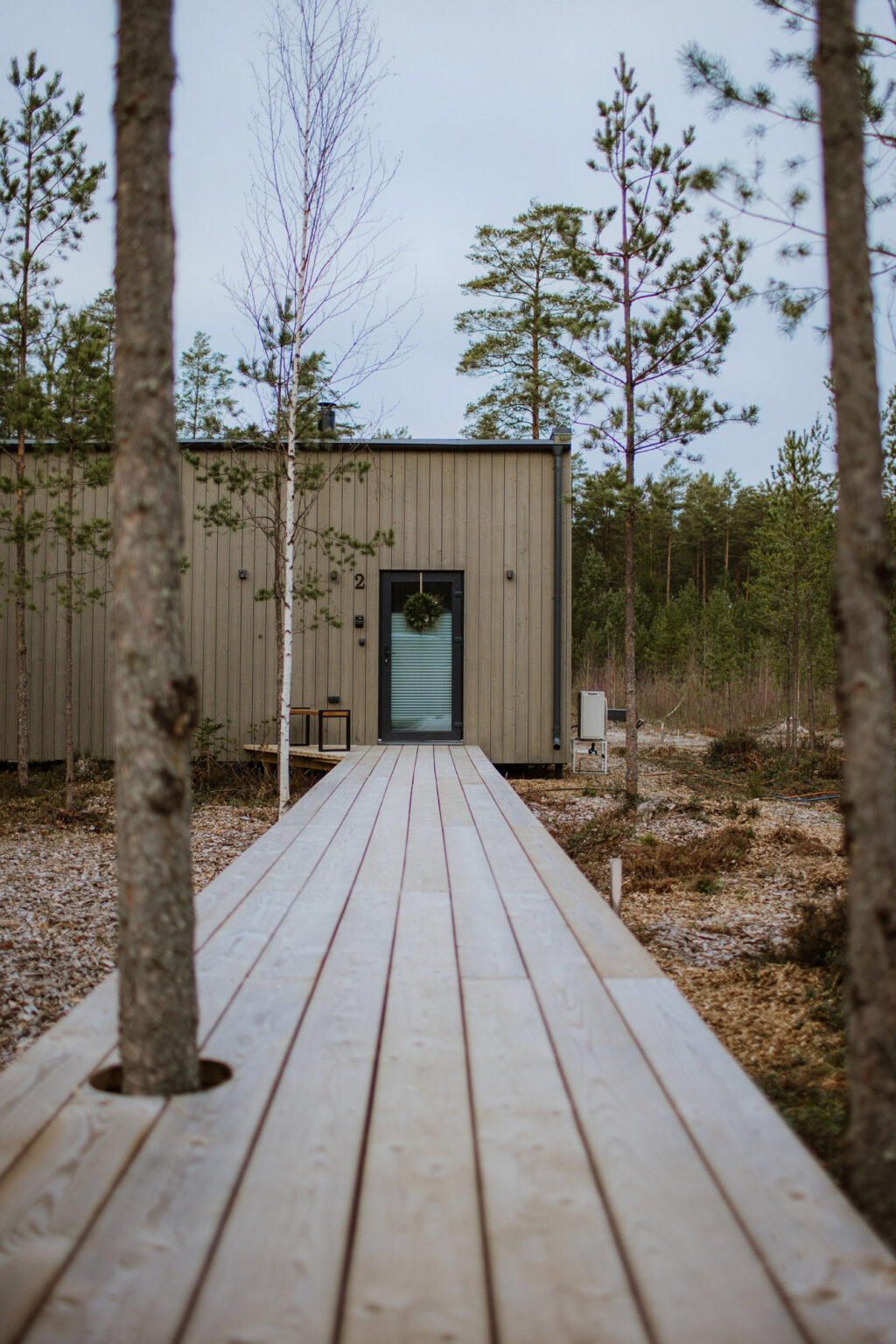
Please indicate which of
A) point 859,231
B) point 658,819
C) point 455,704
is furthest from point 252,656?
point 859,231

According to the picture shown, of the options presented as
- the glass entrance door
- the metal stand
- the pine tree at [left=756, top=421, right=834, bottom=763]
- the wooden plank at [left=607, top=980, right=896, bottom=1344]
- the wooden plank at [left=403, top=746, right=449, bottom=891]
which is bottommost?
the metal stand

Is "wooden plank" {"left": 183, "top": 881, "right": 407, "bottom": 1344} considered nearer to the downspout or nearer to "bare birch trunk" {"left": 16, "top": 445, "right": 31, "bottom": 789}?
"bare birch trunk" {"left": 16, "top": 445, "right": 31, "bottom": 789}

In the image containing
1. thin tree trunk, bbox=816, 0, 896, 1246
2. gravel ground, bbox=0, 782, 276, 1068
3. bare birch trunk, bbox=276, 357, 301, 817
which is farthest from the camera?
bare birch trunk, bbox=276, 357, 301, 817

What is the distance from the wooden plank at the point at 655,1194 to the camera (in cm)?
111

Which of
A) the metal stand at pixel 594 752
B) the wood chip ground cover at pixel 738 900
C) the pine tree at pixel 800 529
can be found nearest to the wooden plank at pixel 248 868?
the wood chip ground cover at pixel 738 900

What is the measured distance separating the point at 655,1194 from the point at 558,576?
8.28 m

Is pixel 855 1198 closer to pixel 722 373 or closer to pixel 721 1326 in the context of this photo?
pixel 721 1326

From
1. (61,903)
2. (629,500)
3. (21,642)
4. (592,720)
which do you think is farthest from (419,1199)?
(592,720)

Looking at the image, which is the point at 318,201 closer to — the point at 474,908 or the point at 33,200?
the point at 33,200

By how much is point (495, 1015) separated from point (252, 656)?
25.3ft

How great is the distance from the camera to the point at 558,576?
943 centimetres

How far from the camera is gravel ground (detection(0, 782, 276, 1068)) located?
12.1 ft

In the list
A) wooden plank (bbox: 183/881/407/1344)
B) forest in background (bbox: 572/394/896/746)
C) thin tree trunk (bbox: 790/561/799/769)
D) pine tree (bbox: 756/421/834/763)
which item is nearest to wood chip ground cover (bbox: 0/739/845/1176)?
wooden plank (bbox: 183/881/407/1344)

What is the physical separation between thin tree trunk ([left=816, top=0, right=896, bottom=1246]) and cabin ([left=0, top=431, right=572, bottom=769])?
7825 millimetres
